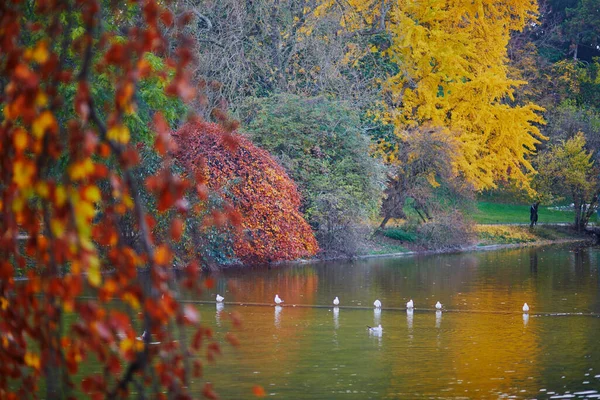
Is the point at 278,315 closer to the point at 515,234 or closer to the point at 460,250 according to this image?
the point at 460,250

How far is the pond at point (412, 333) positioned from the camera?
1333 centimetres

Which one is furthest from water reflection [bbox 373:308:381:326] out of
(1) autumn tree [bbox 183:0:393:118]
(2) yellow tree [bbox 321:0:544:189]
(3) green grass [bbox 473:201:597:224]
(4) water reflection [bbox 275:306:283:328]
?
(3) green grass [bbox 473:201:597:224]

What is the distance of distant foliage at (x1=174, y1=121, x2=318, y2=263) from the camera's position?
27.4 m

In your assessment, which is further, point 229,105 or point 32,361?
point 229,105

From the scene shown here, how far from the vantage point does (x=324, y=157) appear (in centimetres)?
3098

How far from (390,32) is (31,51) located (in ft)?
106

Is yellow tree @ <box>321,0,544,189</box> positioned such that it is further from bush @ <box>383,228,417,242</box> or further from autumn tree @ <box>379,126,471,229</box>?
bush @ <box>383,228,417,242</box>

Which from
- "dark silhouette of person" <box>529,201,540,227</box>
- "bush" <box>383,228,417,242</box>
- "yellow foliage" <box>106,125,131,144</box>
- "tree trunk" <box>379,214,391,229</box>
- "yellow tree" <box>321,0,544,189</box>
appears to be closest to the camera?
"yellow foliage" <box>106,125,131,144</box>

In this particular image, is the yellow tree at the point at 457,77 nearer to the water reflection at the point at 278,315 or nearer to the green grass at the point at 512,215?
the green grass at the point at 512,215

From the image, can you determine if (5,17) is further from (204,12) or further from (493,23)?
(493,23)

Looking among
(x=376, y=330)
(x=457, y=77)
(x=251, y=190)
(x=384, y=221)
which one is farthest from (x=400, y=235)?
(x=376, y=330)

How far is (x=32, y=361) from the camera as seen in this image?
15.0 ft

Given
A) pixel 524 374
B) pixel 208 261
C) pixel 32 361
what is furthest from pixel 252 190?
pixel 32 361

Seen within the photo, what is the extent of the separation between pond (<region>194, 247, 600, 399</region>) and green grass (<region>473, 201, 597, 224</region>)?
615 inches
